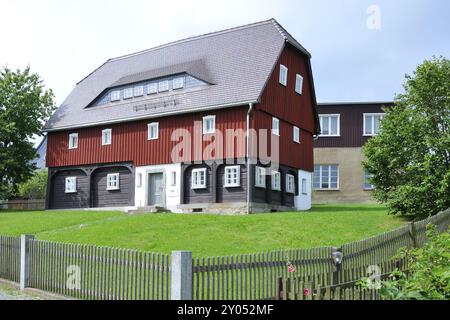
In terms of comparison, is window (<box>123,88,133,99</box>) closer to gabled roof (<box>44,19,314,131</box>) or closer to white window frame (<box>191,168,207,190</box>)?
gabled roof (<box>44,19,314,131</box>)

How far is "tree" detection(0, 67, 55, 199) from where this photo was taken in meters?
42.3

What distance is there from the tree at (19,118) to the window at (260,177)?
19.0 meters

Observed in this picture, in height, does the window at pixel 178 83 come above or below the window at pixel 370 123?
above

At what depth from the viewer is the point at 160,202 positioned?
3338 cm

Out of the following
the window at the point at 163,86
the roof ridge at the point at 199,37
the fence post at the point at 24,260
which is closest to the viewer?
the fence post at the point at 24,260

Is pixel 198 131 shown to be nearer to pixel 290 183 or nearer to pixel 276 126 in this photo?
pixel 276 126

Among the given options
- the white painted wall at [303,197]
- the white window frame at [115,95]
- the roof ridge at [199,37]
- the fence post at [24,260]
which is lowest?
the fence post at [24,260]

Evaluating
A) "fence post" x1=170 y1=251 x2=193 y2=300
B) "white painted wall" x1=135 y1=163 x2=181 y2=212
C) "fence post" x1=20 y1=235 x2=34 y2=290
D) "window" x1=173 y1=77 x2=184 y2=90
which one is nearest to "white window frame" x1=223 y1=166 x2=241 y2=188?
"white painted wall" x1=135 y1=163 x2=181 y2=212

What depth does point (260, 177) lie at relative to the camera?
30875 mm

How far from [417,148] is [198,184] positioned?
11.6m

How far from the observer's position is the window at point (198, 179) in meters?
31.5

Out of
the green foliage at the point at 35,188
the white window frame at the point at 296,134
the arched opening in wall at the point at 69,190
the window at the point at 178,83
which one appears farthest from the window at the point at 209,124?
the green foliage at the point at 35,188

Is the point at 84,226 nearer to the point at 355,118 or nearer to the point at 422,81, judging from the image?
the point at 422,81

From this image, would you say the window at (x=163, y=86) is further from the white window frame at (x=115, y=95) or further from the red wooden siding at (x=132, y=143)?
the white window frame at (x=115, y=95)
